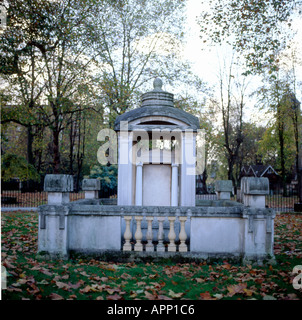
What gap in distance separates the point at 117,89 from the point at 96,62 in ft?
8.98

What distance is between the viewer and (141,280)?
5.66 metres

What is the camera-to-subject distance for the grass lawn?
4801 millimetres

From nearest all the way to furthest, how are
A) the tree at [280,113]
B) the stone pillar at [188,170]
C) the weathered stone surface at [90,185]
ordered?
the stone pillar at [188,170]
the weathered stone surface at [90,185]
the tree at [280,113]

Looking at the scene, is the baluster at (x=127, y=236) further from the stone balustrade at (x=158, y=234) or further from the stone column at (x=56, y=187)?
the stone column at (x=56, y=187)

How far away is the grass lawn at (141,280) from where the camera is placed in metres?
4.80

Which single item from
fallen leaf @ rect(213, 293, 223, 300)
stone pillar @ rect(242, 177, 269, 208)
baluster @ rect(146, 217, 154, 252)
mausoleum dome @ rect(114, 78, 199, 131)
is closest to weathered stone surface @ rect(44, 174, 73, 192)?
baluster @ rect(146, 217, 154, 252)

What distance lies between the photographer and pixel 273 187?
171 feet

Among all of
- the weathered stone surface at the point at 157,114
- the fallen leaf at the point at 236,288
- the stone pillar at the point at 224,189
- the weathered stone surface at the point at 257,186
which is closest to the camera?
the fallen leaf at the point at 236,288

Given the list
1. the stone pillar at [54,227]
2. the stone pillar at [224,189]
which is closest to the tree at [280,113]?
the stone pillar at [224,189]

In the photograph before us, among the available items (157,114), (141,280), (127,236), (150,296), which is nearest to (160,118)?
(157,114)

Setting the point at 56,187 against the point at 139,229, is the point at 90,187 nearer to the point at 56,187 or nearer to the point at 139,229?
the point at 56,187

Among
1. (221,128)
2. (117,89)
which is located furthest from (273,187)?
(117,89)

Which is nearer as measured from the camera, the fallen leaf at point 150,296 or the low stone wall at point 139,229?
the fallen leaf at point 150,296
